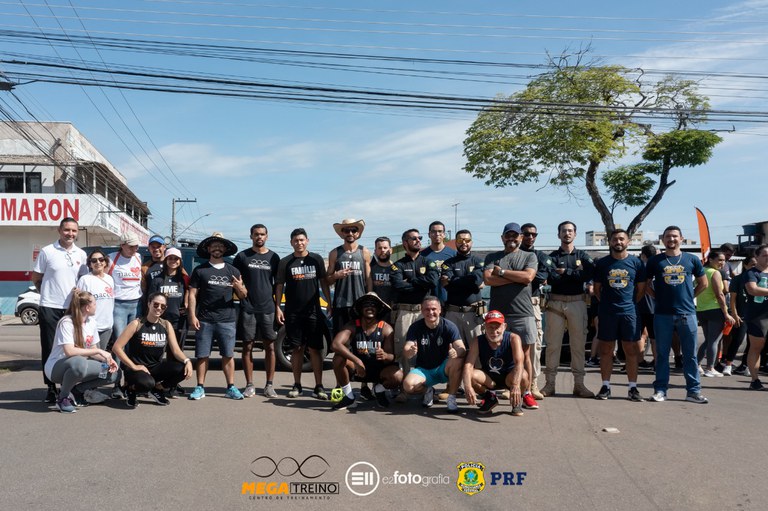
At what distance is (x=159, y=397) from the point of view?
768cm

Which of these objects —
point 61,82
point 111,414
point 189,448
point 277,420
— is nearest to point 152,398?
point 111,414

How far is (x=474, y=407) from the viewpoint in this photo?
7.57 m

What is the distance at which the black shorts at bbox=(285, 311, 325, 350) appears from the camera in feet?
27.3

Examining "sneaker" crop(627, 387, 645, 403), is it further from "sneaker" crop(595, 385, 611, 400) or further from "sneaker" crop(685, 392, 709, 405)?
"sneaker" crop(685, 392, 709, 405)

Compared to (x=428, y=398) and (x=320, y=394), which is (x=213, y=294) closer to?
(x=320, y=394)

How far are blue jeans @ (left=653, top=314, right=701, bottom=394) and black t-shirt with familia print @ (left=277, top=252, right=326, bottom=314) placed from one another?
430 cm

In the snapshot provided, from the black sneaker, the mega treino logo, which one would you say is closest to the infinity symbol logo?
the mega treino logo

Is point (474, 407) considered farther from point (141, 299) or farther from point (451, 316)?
point (141, 299)

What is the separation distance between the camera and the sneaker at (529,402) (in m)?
7.51

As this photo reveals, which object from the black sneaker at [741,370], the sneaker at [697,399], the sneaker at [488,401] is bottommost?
the black sneaker at [741,370]

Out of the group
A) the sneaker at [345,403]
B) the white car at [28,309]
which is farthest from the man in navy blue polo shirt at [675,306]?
the white car at [28,309]

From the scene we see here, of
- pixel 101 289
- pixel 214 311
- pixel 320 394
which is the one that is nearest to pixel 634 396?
pixel 320 394

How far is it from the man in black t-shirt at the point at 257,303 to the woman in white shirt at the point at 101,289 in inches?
60.8

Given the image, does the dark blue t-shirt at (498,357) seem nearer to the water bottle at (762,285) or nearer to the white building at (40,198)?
the water bottle at (762,285)
